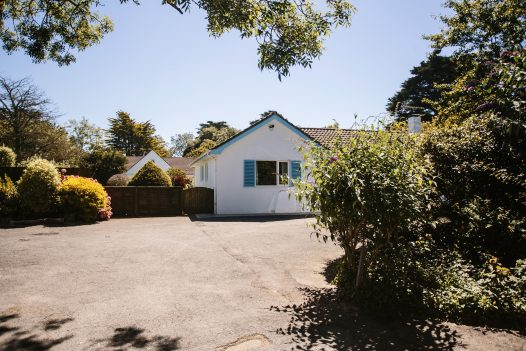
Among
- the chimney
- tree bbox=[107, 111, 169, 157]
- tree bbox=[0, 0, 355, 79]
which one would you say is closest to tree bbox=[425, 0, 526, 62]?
the chimney

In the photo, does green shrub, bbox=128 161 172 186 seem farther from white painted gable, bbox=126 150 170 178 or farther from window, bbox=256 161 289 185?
white painted gable, bbox=126 150 170 178

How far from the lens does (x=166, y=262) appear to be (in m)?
7.30

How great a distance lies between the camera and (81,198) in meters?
Result: 13.5

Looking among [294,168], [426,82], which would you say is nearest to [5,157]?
[294,168]

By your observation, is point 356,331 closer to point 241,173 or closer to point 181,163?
point 241,173

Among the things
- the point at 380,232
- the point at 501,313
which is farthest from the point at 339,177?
the point at 501,313

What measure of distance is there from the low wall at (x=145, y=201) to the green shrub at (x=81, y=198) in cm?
239

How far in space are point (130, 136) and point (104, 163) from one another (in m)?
35.9

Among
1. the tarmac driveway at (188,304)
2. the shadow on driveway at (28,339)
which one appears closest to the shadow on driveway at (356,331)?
the tarmac driveway at (188,304)

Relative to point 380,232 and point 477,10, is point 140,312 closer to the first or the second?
point 380,232

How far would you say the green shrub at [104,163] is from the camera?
94.6 feet

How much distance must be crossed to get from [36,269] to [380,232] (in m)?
6.77

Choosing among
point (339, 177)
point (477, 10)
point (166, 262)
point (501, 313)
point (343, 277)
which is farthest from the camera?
point (477, 10)

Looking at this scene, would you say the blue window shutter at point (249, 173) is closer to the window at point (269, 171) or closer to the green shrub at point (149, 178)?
the window at point (269, 171)
